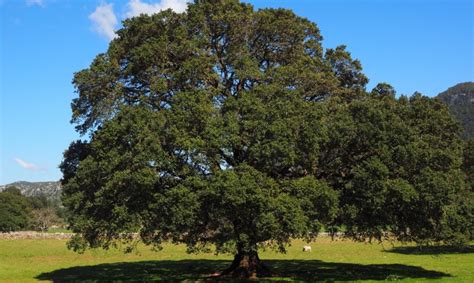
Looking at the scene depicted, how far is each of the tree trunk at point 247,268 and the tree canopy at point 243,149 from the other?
6.7 inches

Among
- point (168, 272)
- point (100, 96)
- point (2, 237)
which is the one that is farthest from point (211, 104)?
point (2, 237)

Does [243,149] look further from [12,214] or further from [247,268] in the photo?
[12,214]

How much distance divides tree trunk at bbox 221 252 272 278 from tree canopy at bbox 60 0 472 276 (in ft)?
0.56

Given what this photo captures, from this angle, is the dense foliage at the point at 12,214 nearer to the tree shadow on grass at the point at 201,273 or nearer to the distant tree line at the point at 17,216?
the distant tree line at the point at 17,216

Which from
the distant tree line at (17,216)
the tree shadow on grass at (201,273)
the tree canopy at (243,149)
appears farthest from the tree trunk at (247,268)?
the distant tree line at (17,216)

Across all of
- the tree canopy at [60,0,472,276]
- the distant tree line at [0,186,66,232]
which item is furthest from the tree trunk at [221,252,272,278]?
the distant tree line at [0,186,66,232]

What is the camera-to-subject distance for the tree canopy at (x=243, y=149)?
64.4 feet

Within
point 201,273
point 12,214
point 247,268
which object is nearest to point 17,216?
point 12,214

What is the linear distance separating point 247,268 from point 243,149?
8.44m

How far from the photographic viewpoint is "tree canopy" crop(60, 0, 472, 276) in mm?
19641

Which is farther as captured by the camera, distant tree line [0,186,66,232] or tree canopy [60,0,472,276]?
distant tree line [0,186,66,232]

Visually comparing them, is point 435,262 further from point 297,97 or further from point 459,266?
point 297,97

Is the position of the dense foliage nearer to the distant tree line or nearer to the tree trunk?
the distant tree line

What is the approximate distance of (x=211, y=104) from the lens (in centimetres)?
2127
